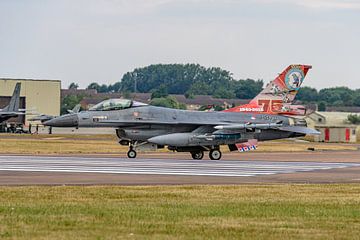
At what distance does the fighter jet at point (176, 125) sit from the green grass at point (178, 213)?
16.0 m

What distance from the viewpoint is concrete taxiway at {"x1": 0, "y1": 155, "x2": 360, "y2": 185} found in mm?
24281

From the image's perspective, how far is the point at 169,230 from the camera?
1391 cm

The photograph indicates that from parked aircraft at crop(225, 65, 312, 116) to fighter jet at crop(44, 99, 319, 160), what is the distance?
678 mm

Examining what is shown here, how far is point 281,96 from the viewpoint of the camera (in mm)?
39656

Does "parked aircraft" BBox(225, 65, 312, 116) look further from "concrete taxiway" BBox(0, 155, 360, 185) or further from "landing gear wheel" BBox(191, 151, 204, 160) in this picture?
"concrete taxiway" BBox(0, 155, 360, 185)

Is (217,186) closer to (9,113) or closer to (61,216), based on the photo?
(61,216)

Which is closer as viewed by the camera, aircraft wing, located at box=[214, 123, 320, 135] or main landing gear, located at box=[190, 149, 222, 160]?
aircraft wing, located at box=[214, 123, 320, 135]

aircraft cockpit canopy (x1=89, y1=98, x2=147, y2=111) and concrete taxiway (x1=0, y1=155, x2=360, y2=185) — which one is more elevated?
aircraft cockpit canopy (x1=89, y1=98, x2=147, y2=111)

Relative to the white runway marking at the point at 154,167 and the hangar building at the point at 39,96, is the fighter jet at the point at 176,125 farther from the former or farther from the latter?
the hangar building at the point at 39,96

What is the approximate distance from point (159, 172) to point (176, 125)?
34.6 ft

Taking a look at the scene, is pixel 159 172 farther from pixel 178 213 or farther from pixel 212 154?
pixel 178 213

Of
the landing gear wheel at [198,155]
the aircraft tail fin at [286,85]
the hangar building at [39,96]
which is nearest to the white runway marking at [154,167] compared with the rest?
the landing gear wheel at [198,155]

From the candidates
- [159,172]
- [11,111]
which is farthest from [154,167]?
[11,111]

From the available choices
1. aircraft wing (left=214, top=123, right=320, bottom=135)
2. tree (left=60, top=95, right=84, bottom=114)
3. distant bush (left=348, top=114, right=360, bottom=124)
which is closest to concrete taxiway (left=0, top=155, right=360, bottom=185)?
aircraft wing (left=214, top=123, right=320, bottom=135)
